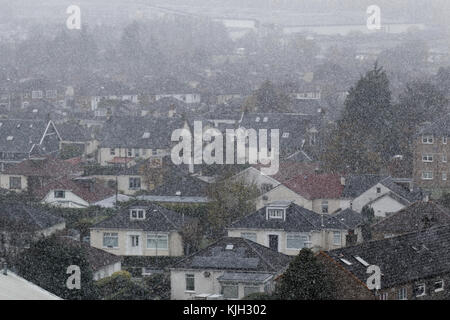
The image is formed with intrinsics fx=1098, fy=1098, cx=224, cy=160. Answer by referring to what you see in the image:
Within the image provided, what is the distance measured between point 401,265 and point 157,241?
381 centimetres

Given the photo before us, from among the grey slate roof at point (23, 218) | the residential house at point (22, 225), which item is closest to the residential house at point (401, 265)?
the residential house at point (22, 225)

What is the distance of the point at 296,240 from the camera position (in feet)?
36.9

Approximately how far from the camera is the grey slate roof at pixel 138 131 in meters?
19.4

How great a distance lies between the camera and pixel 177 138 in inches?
758

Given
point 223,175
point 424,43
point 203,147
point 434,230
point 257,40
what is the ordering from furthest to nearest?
1. point 257,40
2. point 424,43
3. point 203,147
4. point 223,175
5. point 434,230

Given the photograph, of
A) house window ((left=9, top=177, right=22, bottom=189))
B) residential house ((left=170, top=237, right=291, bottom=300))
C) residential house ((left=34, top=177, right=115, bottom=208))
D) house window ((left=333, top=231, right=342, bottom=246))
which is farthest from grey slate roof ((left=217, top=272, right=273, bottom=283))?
house window ((left=9, top=177, right=22, bottom=189))

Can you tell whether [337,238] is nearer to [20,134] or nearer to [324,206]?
[324,206]

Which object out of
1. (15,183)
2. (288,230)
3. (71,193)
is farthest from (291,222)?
(15,183)

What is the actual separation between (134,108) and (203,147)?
423 inches

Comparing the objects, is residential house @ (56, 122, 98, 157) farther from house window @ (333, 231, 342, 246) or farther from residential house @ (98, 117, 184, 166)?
house window @ (333, 231, 342, 246)

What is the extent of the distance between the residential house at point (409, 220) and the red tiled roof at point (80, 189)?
472 centimetres

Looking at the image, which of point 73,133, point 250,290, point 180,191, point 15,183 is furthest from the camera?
point 73,133

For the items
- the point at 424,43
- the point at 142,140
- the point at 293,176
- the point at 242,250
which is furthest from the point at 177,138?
the point at 424,43

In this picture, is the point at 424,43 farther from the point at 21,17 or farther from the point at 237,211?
the point at 237,211
